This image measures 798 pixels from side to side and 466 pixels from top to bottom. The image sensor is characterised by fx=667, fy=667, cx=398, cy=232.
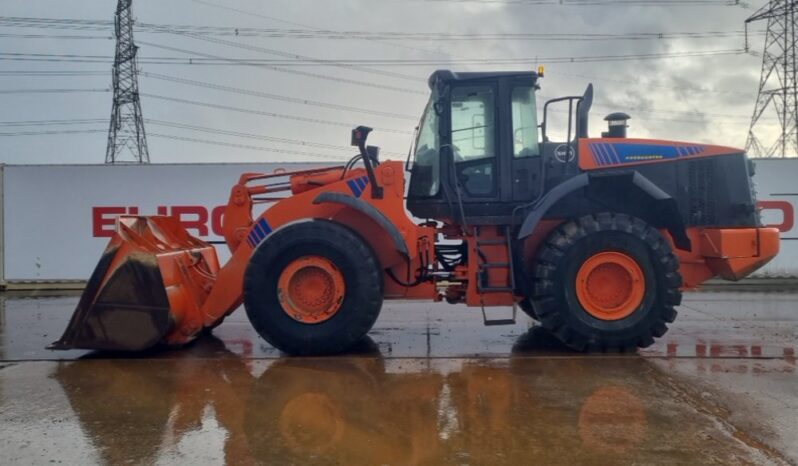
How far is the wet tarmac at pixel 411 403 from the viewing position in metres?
3.81

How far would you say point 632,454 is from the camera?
374 cm

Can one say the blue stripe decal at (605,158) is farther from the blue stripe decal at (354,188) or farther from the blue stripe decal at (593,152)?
the blue stripe decal at (354,188)

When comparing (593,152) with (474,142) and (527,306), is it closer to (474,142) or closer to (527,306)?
(474,142)

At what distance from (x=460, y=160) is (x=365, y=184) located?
0.98 meters

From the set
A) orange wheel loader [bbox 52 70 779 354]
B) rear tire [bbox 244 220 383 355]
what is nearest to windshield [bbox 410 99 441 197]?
orange wheel loader [bbox 52 70 779 354]

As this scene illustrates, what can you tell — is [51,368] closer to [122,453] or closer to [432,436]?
[122,453]

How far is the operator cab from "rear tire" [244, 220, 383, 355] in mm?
1106

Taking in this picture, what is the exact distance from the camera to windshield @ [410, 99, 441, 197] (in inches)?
260

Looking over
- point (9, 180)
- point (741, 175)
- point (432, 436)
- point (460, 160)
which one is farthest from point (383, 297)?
point (9, 180)

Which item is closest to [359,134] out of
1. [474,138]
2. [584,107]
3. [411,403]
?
[474,138]

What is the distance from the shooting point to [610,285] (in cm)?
626

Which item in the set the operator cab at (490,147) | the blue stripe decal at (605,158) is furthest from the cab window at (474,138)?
the blue stripe decal at (605,158)

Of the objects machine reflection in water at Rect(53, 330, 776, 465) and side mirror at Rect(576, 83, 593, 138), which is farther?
side mirror at Rect(576, 83, 593, 138)

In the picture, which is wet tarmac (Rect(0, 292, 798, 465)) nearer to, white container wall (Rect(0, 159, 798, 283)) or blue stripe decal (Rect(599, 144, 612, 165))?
blue stripe decal (Rect(599, 144, 612, 165))
